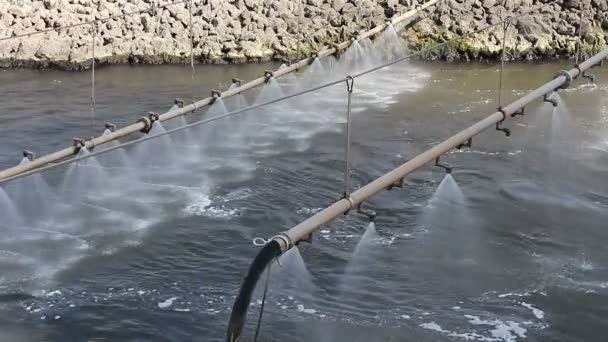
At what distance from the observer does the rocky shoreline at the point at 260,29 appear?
1916 cm

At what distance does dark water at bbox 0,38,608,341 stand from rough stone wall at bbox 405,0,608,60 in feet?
11.3

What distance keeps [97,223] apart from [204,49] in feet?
31.8

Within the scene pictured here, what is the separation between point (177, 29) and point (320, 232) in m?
10.8

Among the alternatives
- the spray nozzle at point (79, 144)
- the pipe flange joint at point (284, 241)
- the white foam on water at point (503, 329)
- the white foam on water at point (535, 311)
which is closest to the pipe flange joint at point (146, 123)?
the spray nozzle at point (79, 144)

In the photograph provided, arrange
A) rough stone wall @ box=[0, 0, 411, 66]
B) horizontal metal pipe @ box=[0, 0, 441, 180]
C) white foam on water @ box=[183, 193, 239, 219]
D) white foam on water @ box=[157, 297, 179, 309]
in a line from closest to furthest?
horizontal metal pipe @ box=[0, 0, 441, 180], white foam on water @ box=[157, 297, 179, 309], white foam on water @ box=[183, 193, 239, 219], rough stone wall @ box=[0, 0, 411, 66]

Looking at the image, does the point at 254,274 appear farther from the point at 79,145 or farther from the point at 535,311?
the point at 79,145

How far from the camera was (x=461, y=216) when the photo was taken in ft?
35.5

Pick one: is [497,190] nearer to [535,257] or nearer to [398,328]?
[535,257]

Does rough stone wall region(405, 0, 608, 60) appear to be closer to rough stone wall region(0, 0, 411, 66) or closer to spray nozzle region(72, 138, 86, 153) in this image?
rough stone wall region(0, 0, 411, 66)

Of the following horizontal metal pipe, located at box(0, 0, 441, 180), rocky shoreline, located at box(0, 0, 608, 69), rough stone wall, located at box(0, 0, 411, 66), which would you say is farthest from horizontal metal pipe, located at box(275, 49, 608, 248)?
rough stone wall, located at box(0, 0, 411, 66)

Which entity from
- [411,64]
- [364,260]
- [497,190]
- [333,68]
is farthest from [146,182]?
[411,64]

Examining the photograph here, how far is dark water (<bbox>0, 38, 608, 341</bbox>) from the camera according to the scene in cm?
824

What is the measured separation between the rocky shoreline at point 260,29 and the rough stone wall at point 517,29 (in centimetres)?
3

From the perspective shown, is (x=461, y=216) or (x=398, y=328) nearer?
(x=398, y=328)
